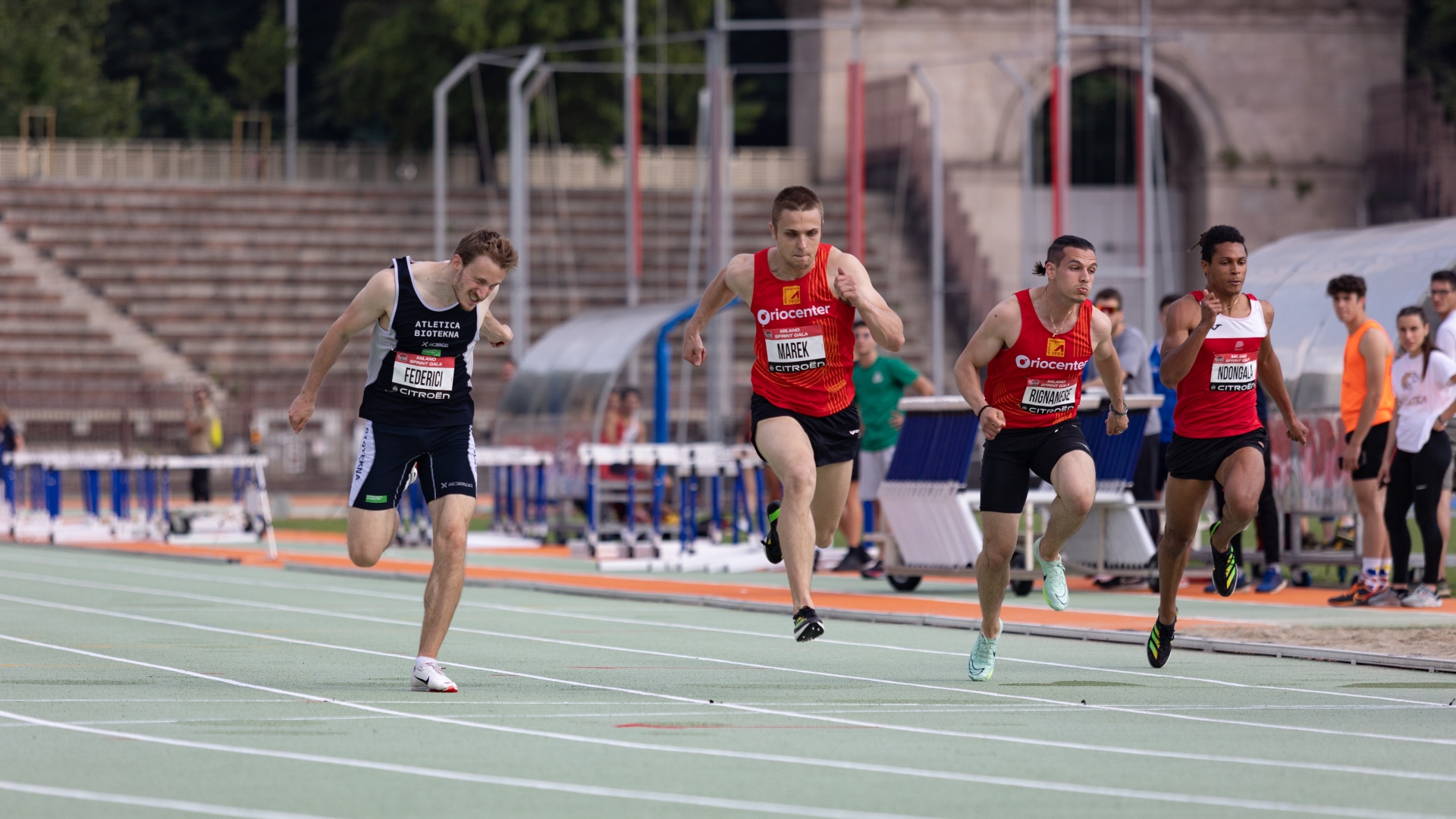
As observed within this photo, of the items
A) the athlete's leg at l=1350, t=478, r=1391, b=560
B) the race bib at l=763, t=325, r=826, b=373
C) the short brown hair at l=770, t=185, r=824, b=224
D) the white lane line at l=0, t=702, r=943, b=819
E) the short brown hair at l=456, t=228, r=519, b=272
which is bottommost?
the white lane line at l=0, t=702, r=943, b=819

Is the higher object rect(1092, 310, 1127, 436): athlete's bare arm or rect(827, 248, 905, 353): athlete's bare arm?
rect(827, 248, 905, 353): athlete's bare arm

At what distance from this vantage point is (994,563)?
10125 mm

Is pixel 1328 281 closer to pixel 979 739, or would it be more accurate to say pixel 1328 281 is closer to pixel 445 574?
pixel 445 574

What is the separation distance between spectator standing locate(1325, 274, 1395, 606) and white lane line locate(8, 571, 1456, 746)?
5.57 meters

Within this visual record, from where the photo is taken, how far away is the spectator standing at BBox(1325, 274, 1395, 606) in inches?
567

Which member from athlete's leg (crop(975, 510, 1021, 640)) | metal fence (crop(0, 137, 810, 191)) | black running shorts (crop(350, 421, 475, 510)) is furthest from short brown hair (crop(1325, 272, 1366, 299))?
metal fence (crop(0, 137, 810, 191))

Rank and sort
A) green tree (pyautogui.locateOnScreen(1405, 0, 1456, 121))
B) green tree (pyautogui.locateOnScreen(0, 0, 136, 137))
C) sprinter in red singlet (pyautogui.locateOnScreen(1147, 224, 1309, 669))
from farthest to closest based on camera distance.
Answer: green tree (pyautogui.locateOnScreen(1405, 0, 1456, 121)) < green tree (pyautogui.locateOnScreen(0, 0, 136, 137)) < sprinter in red singlet (pyautogui.locateOnScreen(1147, 224, 1309, 669))

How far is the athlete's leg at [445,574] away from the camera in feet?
30.6

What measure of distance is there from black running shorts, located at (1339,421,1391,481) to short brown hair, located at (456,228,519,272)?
291 inches

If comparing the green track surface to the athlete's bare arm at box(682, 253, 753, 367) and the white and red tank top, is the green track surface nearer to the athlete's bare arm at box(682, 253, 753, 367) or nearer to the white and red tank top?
the white and red tank top

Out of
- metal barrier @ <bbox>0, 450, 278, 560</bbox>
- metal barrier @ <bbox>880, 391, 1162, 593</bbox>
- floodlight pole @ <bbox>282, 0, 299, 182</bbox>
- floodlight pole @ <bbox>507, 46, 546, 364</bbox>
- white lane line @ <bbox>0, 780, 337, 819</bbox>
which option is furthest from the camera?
floodlight pole @ <bbox>282, 0, 299, 182</bbox>

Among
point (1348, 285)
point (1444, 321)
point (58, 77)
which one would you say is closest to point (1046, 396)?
point (1348, 285)

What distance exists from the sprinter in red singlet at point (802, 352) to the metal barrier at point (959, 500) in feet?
17.7

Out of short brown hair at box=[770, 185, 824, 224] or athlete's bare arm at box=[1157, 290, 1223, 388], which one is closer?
short brown hair at box=[770, 185, 824, 224]
